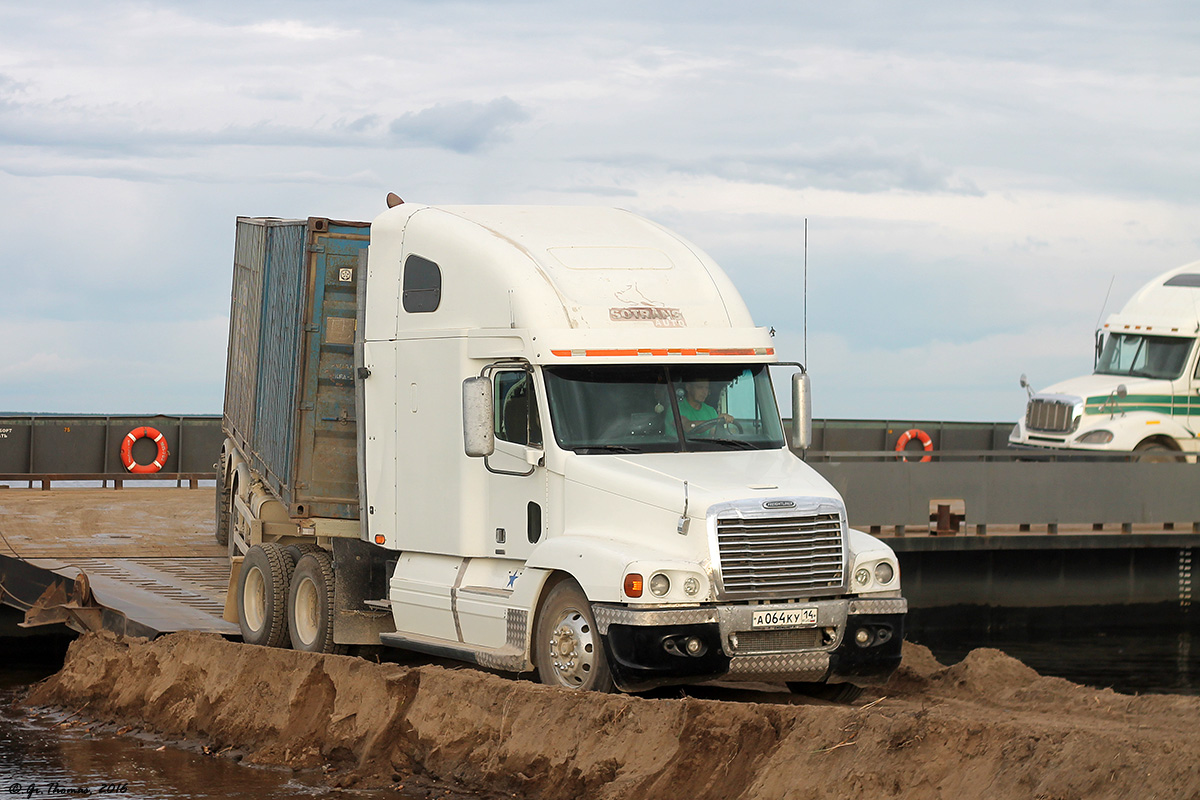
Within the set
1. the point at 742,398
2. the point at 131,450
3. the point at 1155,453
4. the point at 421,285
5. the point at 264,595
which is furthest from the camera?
the point at 131,450

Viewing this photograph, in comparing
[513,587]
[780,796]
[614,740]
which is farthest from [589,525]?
[780,796]

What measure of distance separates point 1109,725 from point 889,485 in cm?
1228

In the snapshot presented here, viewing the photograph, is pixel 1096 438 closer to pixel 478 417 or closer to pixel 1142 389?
pixel 1142 389

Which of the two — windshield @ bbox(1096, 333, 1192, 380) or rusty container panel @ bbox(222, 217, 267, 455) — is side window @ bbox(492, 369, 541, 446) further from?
windshield @ bbox(1096, 333, 1192, 380)

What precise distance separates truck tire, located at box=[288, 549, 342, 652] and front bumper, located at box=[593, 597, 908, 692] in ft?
11.5

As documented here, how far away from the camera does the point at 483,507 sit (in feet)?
38.1

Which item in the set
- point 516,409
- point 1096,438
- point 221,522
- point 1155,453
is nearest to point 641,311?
point 516,409

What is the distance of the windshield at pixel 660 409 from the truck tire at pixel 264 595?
12.4ft

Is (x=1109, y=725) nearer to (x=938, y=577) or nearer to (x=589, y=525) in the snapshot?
(x=589, y=525)

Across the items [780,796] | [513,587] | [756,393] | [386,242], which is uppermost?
[386,242]

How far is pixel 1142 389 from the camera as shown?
29.1 m

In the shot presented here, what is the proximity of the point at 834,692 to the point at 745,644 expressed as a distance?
128 centimetres

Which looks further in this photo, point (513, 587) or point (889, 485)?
point (889, 485)

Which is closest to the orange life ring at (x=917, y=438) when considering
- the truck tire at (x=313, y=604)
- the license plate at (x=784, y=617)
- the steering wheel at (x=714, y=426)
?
the truck tire at (x=313, y=604)
